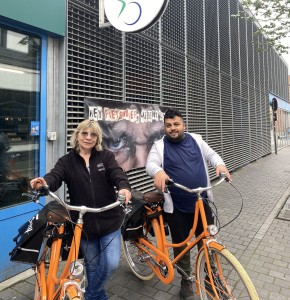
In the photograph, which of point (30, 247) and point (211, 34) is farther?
point (211, 34)

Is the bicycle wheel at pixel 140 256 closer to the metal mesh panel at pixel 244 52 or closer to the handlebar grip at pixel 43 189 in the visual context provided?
the handlebar grip at pixel 43 189

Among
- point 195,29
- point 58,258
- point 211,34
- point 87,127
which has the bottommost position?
point 58,258

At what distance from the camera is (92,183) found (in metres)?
2.64

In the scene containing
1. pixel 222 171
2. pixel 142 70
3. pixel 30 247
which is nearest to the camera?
pixel 30 247

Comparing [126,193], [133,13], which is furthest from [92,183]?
[133,13]

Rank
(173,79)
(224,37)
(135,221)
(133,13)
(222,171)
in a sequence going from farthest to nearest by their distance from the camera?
(224,37), (173,79), (133,13), (135,221), (222,171)

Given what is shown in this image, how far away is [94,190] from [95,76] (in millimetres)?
2760

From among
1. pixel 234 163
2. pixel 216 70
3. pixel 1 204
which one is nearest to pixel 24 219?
pixel 1 204

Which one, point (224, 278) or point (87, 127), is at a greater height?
point (87, 127)

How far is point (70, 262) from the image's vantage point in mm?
2369

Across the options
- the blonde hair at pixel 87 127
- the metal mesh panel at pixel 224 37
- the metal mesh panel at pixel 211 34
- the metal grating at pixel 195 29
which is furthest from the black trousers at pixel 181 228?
the metal mesh panel at pixel 224 37

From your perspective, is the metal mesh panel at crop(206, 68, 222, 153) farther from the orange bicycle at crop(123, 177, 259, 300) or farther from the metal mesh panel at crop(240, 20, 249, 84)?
the orange bicycle at crop(123, 177, 259, 300)

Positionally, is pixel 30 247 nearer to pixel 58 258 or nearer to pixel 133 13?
pixel 58 258

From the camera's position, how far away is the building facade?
3.79 m
